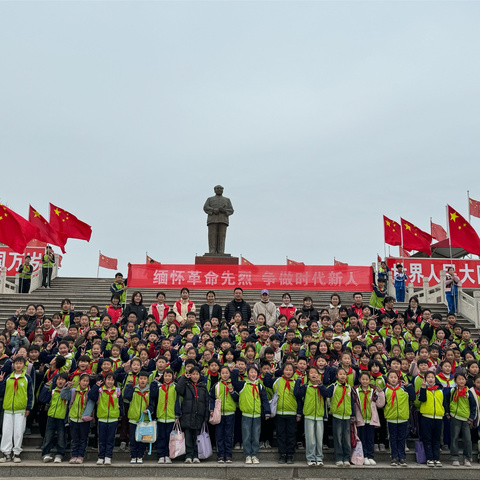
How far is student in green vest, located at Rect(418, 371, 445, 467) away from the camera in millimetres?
7133

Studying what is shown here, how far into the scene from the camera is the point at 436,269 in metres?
20.6

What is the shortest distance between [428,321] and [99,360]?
6.26 meters

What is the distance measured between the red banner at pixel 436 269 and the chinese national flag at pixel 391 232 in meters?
0.88

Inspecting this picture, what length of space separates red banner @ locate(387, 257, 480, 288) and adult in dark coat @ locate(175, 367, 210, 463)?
14.6 meters

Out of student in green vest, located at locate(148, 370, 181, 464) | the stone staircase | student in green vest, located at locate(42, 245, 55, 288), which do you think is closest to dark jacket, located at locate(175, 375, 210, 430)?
student in green vest, located at locate(148, 370, 181, 464)

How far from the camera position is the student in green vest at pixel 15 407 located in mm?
7008

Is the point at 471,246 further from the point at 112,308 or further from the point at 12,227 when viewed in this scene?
the point at 12,227

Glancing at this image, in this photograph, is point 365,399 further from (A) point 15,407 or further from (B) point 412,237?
(B) point 412,237

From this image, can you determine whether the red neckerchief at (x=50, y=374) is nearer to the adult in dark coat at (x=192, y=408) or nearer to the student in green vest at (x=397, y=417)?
the adult in dark coat at (x=192, y=408)

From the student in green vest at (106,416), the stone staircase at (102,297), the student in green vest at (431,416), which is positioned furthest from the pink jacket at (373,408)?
the stone staircase at (102,297)

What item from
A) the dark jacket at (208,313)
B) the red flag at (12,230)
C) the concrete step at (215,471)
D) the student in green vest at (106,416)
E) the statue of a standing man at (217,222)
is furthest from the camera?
the statue of a standing man at (217,222)

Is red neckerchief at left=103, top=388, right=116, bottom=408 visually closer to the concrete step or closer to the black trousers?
the concrete step

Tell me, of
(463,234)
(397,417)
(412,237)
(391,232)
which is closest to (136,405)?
(397,417)

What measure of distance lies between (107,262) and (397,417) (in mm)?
17747
